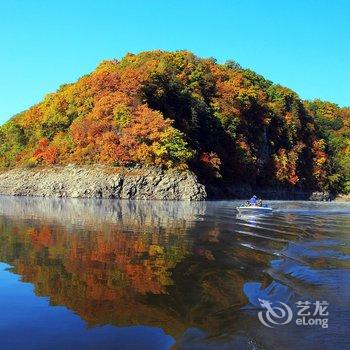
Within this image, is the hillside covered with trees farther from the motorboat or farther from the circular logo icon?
the circular logo icon

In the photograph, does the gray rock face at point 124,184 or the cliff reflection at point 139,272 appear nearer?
the cliff reflection at point 139,272

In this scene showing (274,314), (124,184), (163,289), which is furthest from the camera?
(124,184)

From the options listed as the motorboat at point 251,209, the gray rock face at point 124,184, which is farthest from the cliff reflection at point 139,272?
the gray rock face at point 124,184

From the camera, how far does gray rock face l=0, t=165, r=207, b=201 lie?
61384mm

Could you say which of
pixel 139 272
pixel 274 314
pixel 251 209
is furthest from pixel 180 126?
pixel 274 314

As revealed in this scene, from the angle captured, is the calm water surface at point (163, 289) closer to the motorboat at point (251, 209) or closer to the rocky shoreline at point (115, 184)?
the motorboat at point (251, 209)

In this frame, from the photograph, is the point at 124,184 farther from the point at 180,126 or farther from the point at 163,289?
the point at 163,289

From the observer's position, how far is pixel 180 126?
238 ft

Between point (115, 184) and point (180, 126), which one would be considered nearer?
point (115, 184)

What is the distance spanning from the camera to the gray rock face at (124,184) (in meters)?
61.4

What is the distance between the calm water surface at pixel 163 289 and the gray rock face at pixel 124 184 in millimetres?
40639

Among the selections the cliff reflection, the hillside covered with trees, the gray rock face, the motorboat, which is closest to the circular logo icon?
the cliff reflection

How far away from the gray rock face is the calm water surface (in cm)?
4064

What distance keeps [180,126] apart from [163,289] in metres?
62.7
